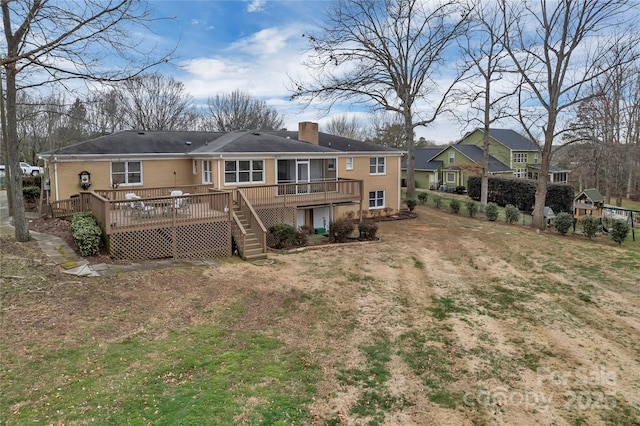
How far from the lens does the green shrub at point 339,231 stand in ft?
55.3

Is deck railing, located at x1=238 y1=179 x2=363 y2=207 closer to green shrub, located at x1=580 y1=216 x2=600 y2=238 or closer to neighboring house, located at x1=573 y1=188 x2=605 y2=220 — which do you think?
green shrub, located at x1=580 y1=216 x2=600 y2=238

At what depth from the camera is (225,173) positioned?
17.6 m

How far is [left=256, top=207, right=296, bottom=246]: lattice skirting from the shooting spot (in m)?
17.0

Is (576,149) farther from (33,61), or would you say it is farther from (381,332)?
(33,61)

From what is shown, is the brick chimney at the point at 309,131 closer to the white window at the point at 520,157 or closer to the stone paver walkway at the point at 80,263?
the stone paver walkway at the point at 80,263

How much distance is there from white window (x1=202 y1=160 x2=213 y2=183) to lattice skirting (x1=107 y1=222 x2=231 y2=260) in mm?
5395

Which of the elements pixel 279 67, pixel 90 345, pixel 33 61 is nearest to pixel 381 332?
pixel 90 345

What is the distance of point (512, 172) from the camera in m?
44.5

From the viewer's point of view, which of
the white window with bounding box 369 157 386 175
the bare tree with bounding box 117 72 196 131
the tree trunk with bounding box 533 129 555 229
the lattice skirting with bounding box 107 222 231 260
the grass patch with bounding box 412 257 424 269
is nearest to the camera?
the lattice skirting with bounding box 107 222 231 260

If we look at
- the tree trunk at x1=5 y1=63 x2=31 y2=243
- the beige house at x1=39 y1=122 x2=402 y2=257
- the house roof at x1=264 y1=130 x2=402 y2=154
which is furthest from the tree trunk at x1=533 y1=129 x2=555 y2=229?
the tree trunk at x1=5 y1=63 x2=31 y2=243

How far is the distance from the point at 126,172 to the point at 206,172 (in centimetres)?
363

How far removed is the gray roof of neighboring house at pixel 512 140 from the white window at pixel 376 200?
29164 millimetres

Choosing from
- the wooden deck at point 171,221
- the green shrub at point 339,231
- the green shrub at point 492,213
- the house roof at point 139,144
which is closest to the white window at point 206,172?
the house roof at point 139,144

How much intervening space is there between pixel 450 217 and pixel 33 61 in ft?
72.8
